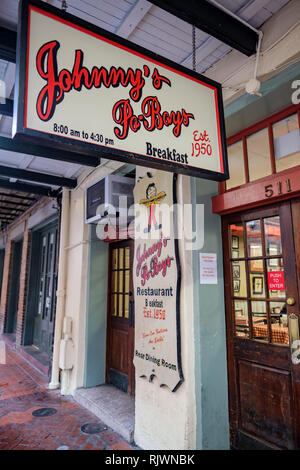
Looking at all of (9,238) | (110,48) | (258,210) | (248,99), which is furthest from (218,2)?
(9,238)

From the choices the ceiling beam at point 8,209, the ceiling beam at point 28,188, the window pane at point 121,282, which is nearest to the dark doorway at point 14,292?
the ceiling beam at point 8,209

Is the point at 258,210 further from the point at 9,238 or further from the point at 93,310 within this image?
the point at 9,238

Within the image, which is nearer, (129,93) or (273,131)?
(129,93)

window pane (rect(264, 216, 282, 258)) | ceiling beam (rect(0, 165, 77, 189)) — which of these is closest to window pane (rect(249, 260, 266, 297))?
window pane (rect(264, 216, 282, 258))

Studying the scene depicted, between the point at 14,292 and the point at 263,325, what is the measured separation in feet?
28.3

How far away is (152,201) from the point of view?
3.15 m

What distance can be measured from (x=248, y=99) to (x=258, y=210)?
2.99 feet

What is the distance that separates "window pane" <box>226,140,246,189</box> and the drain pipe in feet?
10.7

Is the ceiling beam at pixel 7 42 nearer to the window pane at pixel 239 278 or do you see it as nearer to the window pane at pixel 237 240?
the window pane at pixel 237 240

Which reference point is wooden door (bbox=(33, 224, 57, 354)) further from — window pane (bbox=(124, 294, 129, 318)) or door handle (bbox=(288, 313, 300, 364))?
door handle (bbox=(288, 313, 300, 364))

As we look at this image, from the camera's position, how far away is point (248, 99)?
8.16 ft

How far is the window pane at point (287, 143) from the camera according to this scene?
2.38 meters

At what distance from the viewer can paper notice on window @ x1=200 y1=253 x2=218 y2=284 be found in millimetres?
2686

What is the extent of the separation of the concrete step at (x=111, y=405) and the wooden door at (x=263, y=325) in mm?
1168
